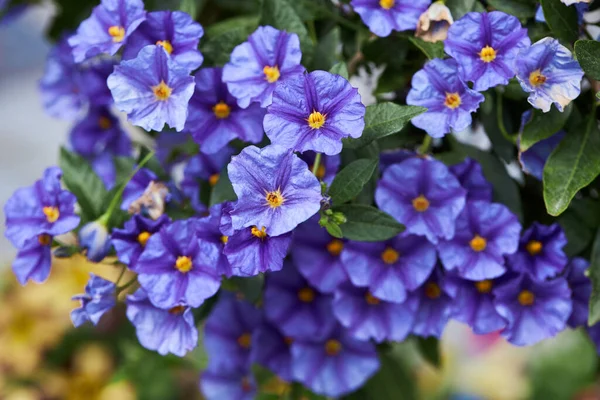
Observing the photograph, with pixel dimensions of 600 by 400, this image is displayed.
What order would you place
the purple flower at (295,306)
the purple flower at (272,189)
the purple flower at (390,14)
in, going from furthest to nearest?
1. the purple flower at (295,306)
2. the purple flower at (390,14)
3. the purple flower at (272,189)

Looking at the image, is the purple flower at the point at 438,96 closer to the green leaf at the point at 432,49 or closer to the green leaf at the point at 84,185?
the green leaf at the point at 432,49

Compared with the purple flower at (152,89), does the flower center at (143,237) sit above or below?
below

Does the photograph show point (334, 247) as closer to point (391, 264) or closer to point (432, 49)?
point (391, 264)

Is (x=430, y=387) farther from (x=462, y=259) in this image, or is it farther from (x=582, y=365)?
(x=462, y=259)

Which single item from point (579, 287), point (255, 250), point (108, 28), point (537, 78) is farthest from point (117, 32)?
point (579, 287)

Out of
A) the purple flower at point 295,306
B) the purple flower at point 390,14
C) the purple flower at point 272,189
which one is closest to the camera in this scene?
the purple flower at point 272,189

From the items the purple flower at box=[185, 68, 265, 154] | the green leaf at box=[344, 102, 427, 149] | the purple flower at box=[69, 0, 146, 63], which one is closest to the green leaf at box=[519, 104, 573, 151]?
the green leaf at box=[344, 102, 427, 149]

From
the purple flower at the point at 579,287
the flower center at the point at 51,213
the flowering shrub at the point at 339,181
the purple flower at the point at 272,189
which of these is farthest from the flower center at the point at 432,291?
the flower center at the point at 51,213
